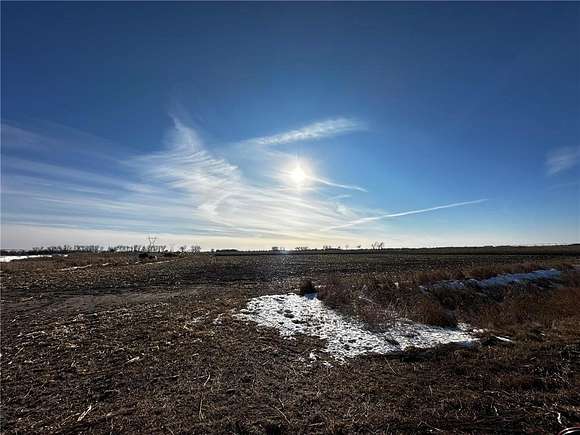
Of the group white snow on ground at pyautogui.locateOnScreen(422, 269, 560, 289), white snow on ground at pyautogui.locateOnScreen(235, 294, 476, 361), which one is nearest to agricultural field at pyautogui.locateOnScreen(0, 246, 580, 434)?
white snow on ground at pyautogui.locateOnScreen(235, 294, 476, 361)

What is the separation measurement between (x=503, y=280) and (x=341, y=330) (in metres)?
18.4

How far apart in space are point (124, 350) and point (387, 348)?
7.53m

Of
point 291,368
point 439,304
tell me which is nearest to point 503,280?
point 439,304

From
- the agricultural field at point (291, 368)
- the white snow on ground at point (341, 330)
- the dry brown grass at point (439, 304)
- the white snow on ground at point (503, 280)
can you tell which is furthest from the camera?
the white snow on ground at point (503, 280)

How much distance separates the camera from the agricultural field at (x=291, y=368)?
15.9 feet

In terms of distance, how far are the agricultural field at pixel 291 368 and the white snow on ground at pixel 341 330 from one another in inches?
2.6

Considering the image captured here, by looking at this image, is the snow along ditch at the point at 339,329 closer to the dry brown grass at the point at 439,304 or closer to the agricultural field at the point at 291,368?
the agricultural field at the point at 291,368

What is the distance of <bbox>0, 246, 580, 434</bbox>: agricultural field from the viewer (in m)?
4.86

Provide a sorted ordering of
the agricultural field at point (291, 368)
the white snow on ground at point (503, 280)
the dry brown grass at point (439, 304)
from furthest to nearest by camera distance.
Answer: the white snow on ground at point (503, 280) → the dry brown grass at point (439, 304) → the agricultural field at point (291, 368)

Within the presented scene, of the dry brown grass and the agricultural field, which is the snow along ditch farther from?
the dry brown grass

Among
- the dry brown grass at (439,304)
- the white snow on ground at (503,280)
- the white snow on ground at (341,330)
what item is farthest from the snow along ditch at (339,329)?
the white snow on ground at (503,280)

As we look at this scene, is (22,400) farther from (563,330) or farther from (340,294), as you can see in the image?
(563,330)

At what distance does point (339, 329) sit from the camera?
10.2m

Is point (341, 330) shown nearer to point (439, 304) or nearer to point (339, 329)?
point (339, 329)
